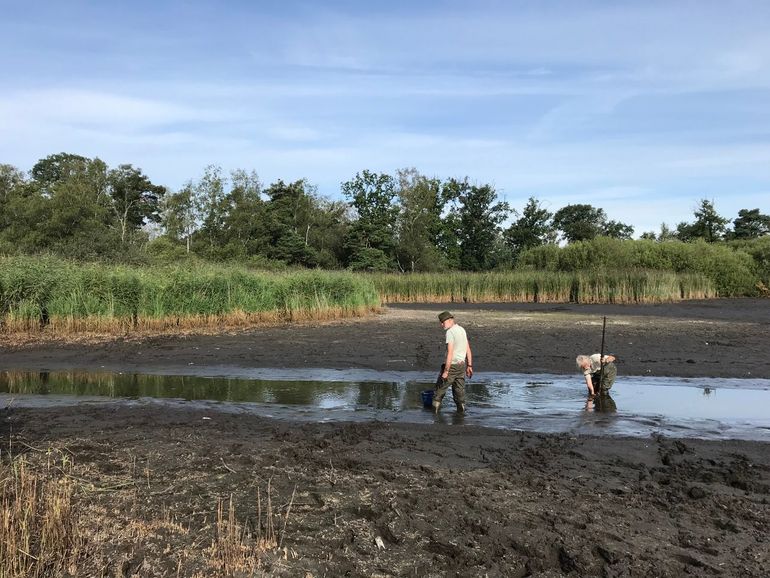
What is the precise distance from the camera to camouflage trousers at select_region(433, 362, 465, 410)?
9.71 meters

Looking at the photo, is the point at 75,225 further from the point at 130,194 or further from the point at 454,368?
Result: the point at 454,368

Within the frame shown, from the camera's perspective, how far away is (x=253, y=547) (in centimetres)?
437

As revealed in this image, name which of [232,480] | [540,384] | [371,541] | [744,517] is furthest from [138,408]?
[744,517]

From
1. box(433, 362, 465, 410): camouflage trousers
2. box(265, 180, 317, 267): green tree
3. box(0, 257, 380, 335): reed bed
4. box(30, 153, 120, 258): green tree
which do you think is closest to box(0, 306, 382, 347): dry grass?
box(0, 257, 380, 335): reed bed

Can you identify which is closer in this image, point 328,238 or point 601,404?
point 601,404

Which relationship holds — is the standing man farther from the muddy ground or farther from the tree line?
the tree line

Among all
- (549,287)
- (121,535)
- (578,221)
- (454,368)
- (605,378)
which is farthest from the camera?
(578,221)

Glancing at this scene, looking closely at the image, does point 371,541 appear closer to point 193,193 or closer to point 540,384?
point 540,384

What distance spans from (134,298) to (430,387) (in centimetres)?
1267

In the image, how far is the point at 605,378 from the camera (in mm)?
10547

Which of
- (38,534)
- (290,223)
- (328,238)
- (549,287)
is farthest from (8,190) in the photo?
(38,534)

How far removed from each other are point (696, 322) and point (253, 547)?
83.1ft

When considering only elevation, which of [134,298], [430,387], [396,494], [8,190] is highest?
→ [8,190]

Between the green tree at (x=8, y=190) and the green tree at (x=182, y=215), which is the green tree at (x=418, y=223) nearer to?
the green tree at (x=182, y=215)
